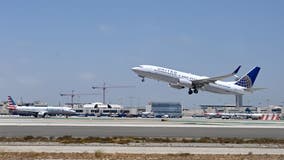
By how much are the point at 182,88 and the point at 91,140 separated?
57273mm

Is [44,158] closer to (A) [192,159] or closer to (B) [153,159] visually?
(B) [153,159]

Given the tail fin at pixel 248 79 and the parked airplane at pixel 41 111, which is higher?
the tail fin at pixel 248 79

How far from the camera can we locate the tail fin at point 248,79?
111 metres

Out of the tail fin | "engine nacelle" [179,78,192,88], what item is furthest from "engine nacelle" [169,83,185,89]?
the tail fin

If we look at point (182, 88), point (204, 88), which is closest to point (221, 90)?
point (204, 88)

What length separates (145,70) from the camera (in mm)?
98188

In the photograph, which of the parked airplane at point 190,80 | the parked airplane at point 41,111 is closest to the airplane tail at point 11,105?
the parked airplane at point 41,111

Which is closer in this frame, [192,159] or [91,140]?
[192,159]

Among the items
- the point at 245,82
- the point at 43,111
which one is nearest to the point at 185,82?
the point at 245,82

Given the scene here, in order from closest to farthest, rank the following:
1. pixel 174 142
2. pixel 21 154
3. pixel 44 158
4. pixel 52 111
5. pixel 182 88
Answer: pixel 44 158
pixel 21 154
pixel 174 142
pixel 182 88
pixel 52 111

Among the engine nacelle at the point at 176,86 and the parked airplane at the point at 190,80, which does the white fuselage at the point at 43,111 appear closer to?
the parked airplane at the point at 190,80

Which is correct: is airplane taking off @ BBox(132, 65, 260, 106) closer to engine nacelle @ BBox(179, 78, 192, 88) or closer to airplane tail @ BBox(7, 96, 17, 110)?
engine nacelle @ BBox(179, 78, 192, 88)

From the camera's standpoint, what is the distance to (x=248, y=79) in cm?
11288

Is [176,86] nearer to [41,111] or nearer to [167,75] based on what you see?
[167,75]
